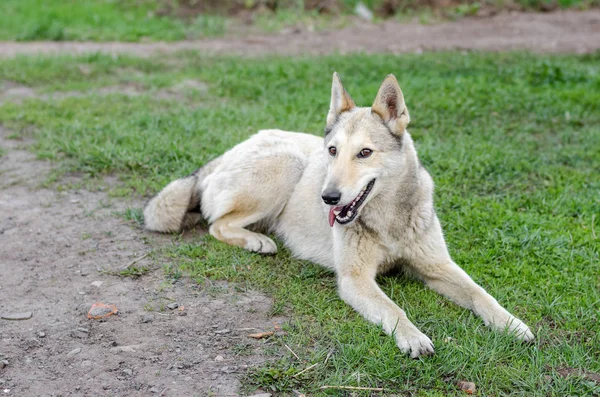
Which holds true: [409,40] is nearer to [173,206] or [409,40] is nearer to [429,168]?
[429,168]

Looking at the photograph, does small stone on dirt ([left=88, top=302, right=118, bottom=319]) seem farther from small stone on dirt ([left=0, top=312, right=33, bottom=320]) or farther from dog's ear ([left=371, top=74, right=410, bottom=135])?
dog's ear ([left=371, top=74, right=410, bottom=135])

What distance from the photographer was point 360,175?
4566mm

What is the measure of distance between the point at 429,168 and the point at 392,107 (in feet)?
7.91

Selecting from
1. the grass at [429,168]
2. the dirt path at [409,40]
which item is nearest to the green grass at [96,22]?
the dirt path at [409,40]

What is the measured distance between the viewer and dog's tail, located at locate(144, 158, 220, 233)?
19.0ft

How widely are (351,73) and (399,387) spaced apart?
24.3ft

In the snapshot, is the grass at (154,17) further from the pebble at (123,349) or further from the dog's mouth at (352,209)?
the pebble at (123,349)

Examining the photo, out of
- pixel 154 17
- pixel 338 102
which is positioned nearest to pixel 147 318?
pixel 338 102

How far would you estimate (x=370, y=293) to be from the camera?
15.1ft

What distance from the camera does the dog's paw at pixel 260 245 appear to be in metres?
5.61

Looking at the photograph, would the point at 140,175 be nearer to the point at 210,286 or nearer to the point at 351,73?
the point at 210,286

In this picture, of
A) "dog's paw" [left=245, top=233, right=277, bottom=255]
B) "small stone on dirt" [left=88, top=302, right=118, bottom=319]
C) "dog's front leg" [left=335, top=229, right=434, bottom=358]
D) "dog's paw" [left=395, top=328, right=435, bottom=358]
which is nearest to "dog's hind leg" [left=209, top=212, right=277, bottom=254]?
"dog's paw" [left=245, top=233, right=277, bottom=255]

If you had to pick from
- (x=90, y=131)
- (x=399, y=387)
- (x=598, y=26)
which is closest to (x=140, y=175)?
(x=90, y=131)

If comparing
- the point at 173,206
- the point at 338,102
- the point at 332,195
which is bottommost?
the point at 173,206
